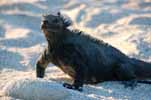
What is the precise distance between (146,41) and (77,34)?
252cm

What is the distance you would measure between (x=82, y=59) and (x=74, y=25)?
4.44 m

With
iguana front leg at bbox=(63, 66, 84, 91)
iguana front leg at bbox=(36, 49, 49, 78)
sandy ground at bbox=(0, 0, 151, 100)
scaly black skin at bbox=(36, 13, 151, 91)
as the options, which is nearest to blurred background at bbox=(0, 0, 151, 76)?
sandy ground at bbox=(0, 0, 151, 100)

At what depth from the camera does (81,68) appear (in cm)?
777

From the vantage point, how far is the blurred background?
32.2 feet

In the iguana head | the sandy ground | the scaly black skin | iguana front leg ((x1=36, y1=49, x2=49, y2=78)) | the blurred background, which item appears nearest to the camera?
the sandy ground

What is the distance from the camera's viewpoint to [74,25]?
40.1ft

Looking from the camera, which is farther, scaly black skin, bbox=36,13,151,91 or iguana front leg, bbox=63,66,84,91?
scaly black skin, bbox=36,13,151,91

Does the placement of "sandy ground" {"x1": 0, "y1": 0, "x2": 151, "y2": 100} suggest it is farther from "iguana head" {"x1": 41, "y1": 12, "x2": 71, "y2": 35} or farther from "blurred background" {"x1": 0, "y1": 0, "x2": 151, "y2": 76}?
"iguana head" {"x1": 41, "y1": 12, "x2": 71, "y2": 35}

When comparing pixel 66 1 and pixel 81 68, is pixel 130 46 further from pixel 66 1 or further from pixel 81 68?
pixel 66 1

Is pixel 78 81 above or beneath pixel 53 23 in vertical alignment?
beneath

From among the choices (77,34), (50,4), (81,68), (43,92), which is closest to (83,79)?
(81,68)

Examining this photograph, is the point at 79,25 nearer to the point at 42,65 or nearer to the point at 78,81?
the point at 42,65

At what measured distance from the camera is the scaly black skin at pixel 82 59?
773 centimetres

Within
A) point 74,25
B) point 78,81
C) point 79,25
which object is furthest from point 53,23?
point 79,25
